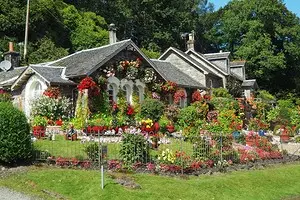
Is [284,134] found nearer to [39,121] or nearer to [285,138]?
[285,138]

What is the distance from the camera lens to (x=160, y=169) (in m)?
19.2

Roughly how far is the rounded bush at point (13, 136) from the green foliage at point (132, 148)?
3.92 metres

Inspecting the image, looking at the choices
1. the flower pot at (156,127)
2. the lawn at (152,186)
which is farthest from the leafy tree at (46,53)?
the lawn at (152,186)

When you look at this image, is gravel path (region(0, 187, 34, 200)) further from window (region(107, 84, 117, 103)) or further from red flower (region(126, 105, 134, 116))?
window (region(107, 84, 117, 103))

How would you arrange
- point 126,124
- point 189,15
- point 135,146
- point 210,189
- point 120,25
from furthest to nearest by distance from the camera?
point 189,15
point 120,25
point 126,124
point 135,146
point 210,189

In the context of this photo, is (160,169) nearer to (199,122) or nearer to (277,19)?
(199,122)

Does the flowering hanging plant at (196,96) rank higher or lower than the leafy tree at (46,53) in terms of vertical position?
lower

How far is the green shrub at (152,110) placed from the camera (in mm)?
31125

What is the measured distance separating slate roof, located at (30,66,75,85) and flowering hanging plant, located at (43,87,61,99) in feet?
1.49

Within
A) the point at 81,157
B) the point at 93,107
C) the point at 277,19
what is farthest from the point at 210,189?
the point at 277,19

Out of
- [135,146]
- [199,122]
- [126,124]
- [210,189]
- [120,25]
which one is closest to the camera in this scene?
[210,189]

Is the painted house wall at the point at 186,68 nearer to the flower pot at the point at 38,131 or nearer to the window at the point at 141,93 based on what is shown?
the window at the point at 141,93

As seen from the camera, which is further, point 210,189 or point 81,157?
point 81,157

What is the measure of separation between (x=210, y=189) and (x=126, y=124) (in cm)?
1236
